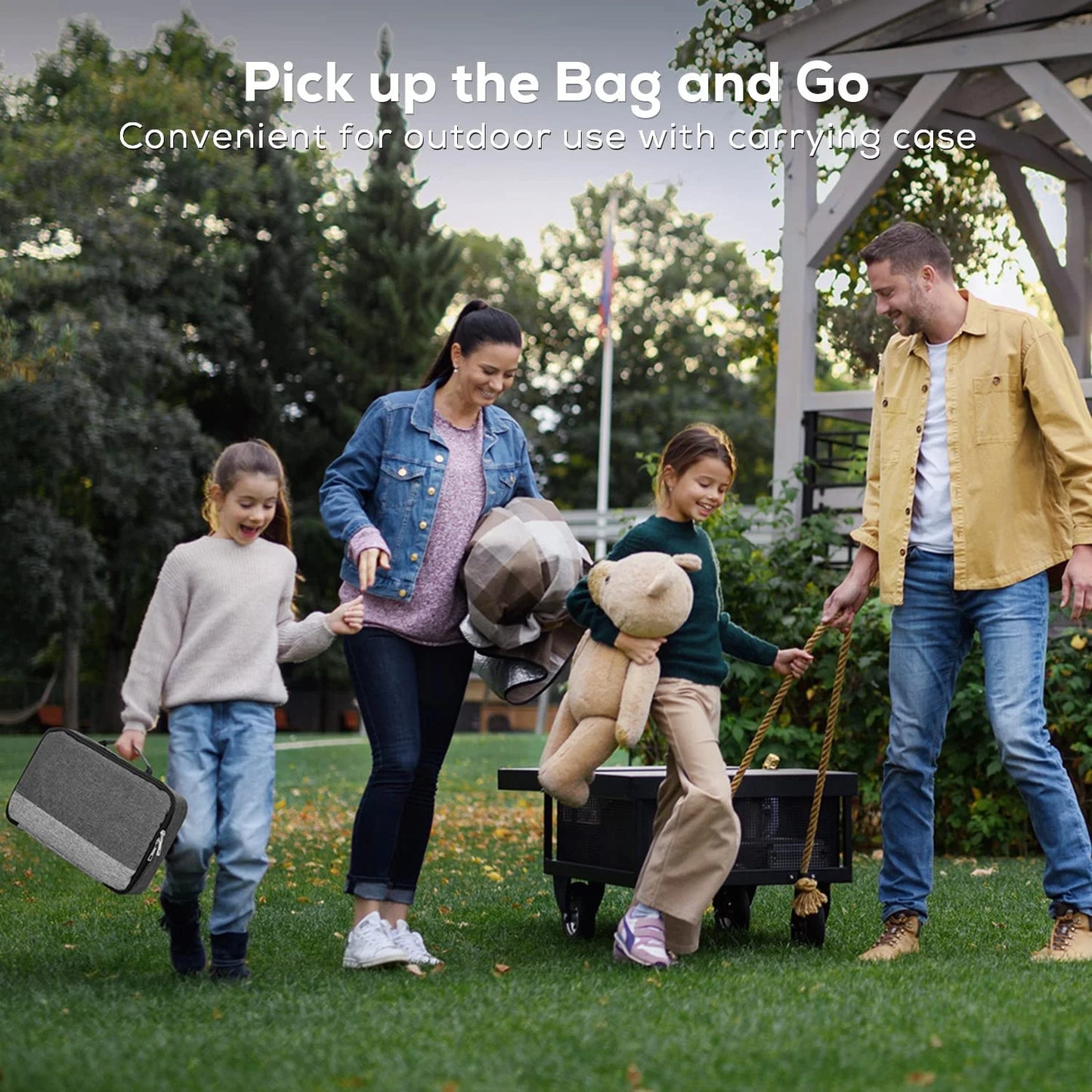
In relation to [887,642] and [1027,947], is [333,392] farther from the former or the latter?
[1027,947]

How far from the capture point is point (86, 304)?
2555 cm

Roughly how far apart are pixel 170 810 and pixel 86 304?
902 inches

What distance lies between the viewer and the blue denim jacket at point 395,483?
4.54 m

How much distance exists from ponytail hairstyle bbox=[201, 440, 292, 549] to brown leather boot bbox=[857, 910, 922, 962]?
6.86 ft

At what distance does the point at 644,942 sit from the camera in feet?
14.6

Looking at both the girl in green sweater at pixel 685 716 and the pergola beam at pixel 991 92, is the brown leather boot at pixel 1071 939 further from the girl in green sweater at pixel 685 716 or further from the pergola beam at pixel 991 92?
the pergola beam at pixel 991 92

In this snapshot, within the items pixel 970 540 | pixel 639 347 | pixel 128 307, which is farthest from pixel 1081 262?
pixel 639 347

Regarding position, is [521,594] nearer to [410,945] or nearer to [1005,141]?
[410,945]

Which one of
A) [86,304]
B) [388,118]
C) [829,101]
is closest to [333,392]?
[388,118]

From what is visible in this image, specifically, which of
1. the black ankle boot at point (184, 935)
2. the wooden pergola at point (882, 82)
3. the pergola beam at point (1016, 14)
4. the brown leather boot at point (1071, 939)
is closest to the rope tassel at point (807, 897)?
the brown leather boot at point (1071, 939)

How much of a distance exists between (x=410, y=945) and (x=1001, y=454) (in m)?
2.23

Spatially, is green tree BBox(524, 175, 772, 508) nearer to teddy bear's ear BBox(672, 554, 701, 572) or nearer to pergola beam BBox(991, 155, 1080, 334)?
pergola beam BBox(991, 155, 1080, 334)

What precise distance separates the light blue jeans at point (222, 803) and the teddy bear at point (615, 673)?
0.82 m

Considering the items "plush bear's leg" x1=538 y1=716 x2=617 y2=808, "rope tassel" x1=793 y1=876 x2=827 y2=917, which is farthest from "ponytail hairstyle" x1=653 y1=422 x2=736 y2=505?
"rope tassel" x1=793 y1=876 x2=827 y2=917
